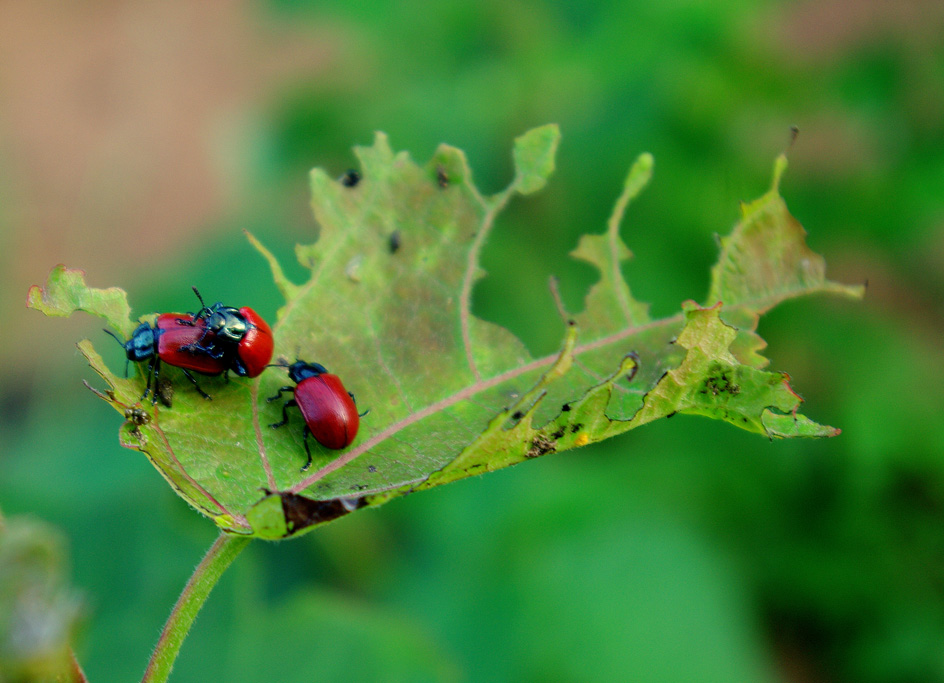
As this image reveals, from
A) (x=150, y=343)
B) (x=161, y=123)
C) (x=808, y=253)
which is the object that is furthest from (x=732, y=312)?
(x=161, y=123)

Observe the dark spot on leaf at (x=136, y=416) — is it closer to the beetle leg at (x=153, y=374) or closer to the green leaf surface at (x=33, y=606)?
the beetle leg at (x=153, y=374)

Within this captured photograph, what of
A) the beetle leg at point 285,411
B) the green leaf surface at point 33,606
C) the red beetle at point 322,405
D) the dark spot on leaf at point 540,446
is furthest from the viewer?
the beetle leg at point 285,411

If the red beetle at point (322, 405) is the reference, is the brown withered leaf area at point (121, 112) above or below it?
above

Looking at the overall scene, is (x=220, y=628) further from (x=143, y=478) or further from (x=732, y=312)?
(x=732, y=312)

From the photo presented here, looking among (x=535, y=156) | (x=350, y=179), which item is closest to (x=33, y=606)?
(x=350, y=179)

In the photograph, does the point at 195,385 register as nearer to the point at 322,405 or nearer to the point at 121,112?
the point at 322,405

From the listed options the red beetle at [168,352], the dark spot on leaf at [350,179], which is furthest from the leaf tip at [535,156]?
the red beetle at [168,352]
